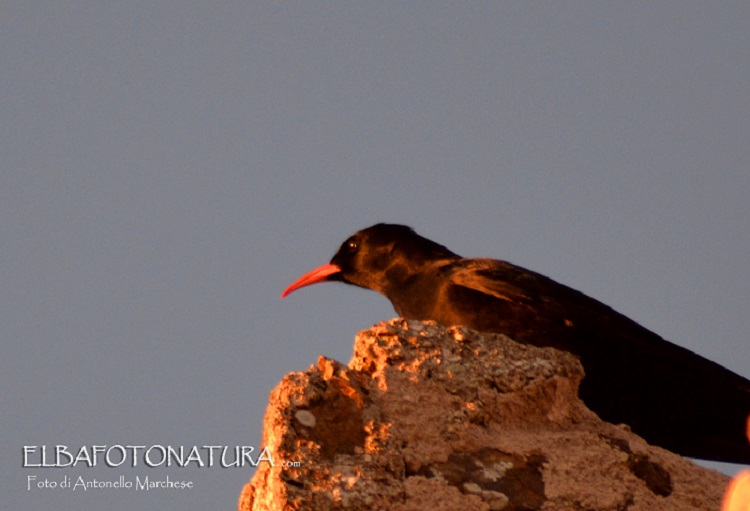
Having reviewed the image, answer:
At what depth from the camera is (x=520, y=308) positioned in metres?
6.84

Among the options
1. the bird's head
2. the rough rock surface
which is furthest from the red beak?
the rough rock surface

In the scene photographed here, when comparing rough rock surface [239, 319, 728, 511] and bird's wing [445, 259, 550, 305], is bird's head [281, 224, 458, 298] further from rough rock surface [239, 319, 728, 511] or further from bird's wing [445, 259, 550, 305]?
rough rock surface [239, 319, 728, 511]

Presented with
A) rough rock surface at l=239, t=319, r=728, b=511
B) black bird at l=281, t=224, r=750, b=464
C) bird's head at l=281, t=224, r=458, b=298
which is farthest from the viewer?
bird's head at l=281, t=224, r=458, b=298

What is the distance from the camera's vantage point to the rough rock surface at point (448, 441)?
4.16 meters

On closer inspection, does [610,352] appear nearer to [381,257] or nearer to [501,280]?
[501,280]

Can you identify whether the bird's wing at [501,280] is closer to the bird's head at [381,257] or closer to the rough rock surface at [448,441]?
the bird's head at [381,257]

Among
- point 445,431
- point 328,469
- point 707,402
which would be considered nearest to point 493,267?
point 707,402

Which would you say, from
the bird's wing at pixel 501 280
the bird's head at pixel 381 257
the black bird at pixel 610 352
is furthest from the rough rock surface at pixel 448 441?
the bird's head at pixel 381 257

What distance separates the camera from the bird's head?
25.7 ft

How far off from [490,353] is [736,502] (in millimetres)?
3054

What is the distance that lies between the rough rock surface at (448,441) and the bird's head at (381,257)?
8.54 feet

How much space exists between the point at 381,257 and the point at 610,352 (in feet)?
6.95

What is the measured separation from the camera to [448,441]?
14.8 ft

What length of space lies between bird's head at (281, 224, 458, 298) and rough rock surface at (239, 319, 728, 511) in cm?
260
